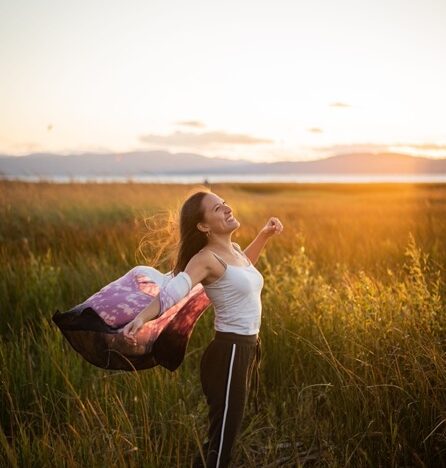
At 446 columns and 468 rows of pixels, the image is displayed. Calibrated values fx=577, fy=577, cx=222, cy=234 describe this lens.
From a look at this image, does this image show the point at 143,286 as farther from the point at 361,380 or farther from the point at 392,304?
the point at 392,304

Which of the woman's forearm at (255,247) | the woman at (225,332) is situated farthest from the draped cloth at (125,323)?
the woman's forearm at (255,247)

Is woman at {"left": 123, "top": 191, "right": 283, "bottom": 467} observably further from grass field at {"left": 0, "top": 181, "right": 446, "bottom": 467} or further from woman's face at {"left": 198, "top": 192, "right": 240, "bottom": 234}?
grass field at {"left": 0, "top": 181, "right": 446, "bottom": 467}

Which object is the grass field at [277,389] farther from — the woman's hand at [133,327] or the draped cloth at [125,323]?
the woman's hand at [133,327]

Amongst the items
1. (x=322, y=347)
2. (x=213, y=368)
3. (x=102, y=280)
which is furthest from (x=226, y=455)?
(x=102, y=280)

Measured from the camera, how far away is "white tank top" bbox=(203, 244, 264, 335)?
2.73 meters

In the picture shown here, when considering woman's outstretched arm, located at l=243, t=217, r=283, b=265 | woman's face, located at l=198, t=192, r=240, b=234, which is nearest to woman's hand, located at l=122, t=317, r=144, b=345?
woman's face, located at l=198, t=192, r=240, b=234

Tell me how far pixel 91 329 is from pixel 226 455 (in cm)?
87

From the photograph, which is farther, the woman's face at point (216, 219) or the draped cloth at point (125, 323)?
the woman's face at point (216, 219)

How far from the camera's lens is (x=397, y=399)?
3039 mm

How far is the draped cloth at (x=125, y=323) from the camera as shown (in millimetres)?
2654

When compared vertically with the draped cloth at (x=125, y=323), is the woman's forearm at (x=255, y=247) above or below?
above

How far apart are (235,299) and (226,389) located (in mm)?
424

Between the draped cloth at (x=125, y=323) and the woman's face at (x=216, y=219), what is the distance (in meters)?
0.34

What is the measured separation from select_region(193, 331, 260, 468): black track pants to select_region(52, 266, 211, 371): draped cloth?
279mm
